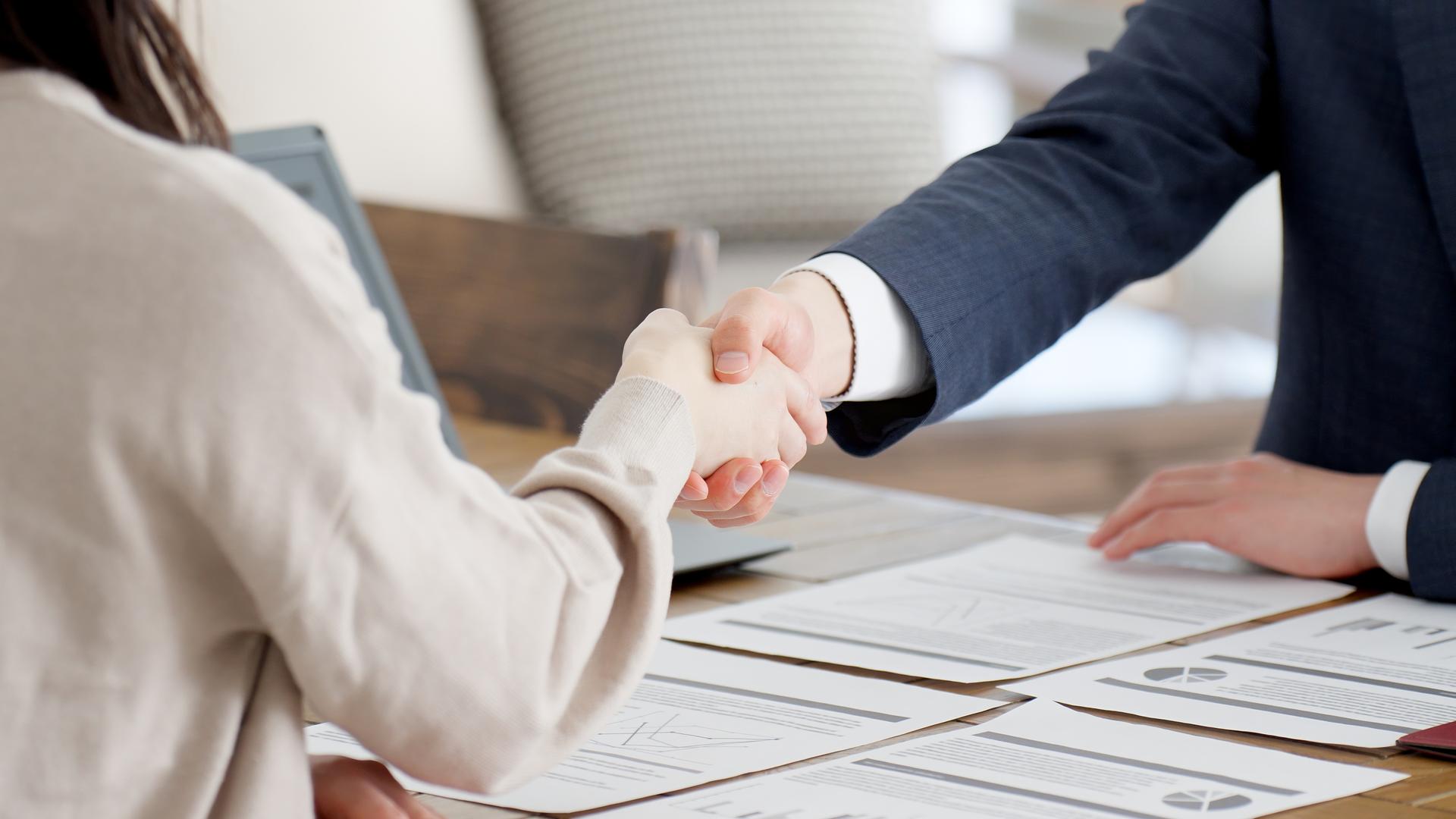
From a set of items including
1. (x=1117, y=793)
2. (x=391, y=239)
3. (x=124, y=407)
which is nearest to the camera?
(x=124, y=407)

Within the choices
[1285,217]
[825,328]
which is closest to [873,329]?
[825,328]

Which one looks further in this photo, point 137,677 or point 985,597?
point 985,597

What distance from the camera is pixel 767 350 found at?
74 cm

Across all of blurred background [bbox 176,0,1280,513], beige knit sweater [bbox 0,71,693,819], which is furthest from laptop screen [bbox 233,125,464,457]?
beige knit sweater [bbox 0,71,693,819]

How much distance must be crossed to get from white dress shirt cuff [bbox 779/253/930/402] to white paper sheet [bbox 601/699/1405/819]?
28 centimetres

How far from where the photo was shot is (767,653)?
69cm

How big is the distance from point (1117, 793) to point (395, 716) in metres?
0.24

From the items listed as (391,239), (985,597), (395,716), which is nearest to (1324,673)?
(985,597)

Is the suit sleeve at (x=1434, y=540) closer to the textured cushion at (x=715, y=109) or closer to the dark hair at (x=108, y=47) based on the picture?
the dark hair at (x=108, y=47)

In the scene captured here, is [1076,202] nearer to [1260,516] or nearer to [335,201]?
[1260,516]

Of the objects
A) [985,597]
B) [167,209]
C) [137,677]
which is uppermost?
[167,209]

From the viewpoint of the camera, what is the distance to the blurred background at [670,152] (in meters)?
1.52

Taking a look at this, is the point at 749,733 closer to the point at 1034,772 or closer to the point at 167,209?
the point at 1034,772

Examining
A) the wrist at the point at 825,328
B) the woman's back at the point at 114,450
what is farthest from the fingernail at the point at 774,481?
the woman's back at the point at 114,450
